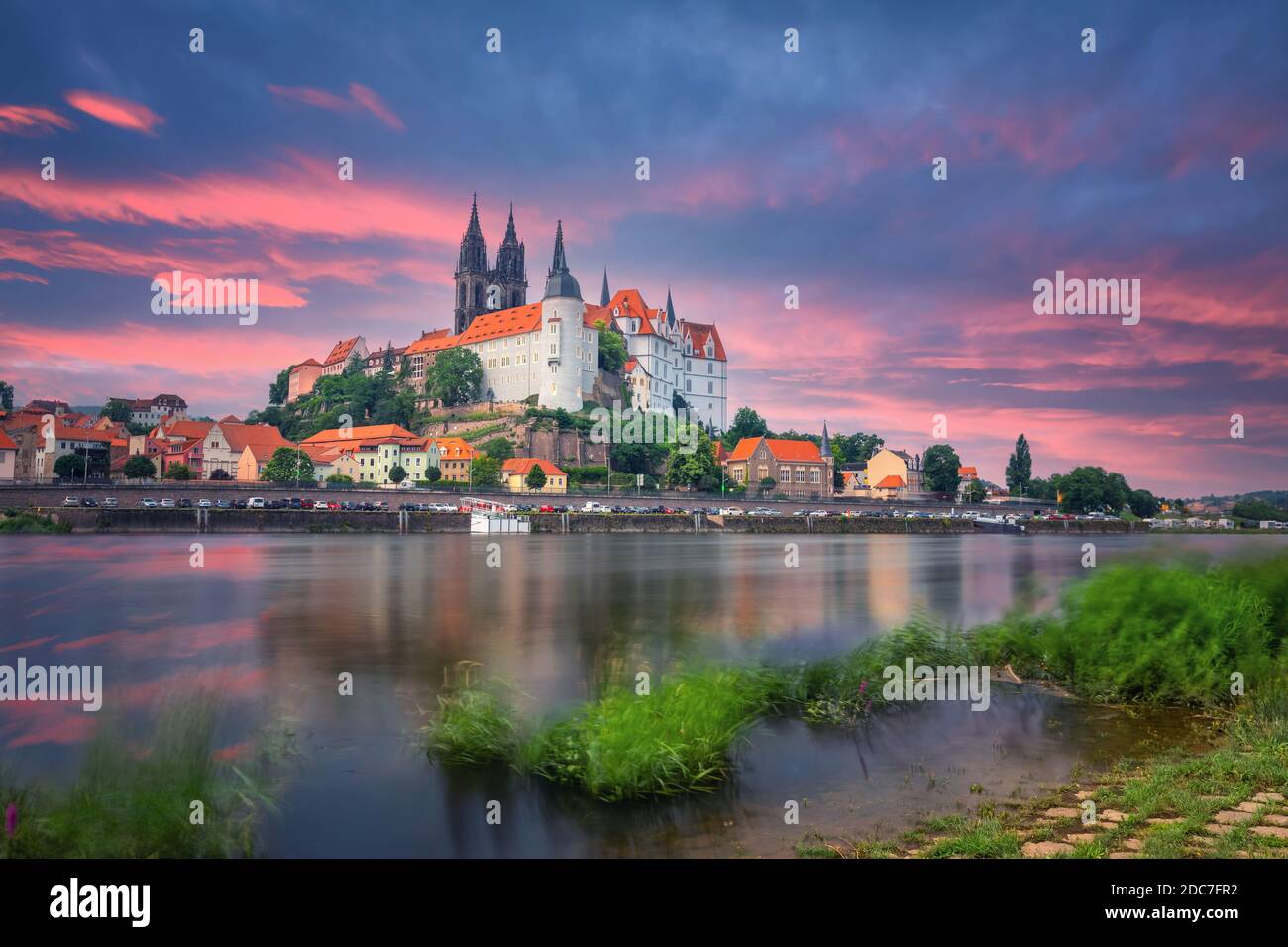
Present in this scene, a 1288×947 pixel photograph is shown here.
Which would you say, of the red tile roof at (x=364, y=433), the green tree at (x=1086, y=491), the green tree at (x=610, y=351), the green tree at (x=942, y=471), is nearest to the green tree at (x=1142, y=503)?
the green tree at (x=1086, y=491)

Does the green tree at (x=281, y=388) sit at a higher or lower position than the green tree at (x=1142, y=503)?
higher

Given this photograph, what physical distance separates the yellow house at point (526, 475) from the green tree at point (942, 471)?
207ft

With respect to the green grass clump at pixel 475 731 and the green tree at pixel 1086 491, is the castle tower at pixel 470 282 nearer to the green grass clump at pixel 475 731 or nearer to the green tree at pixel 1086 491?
the green tree at pixel 1086 491

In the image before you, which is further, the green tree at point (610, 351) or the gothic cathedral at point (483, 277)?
the gothic cathedral at point (483, 277)

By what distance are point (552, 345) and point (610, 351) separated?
11684 millimetres

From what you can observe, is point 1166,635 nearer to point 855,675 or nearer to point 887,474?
point 855,675

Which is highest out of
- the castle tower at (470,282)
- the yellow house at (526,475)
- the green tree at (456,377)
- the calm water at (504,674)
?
the castle tower at (470,282)

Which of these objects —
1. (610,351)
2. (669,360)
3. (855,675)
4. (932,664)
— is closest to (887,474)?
(669,360)

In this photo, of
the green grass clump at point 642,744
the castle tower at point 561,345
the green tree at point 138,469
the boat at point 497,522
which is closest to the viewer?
the green grass clump at point 642,744

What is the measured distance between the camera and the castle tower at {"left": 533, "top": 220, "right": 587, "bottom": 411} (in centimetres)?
12131

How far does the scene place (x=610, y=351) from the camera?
12975cm

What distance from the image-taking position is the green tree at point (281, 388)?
15700 centimetres

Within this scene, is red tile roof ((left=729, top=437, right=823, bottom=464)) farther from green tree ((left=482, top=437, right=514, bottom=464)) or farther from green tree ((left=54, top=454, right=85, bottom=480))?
green tree ((left=54, top=454, right=85, bottom=480))
